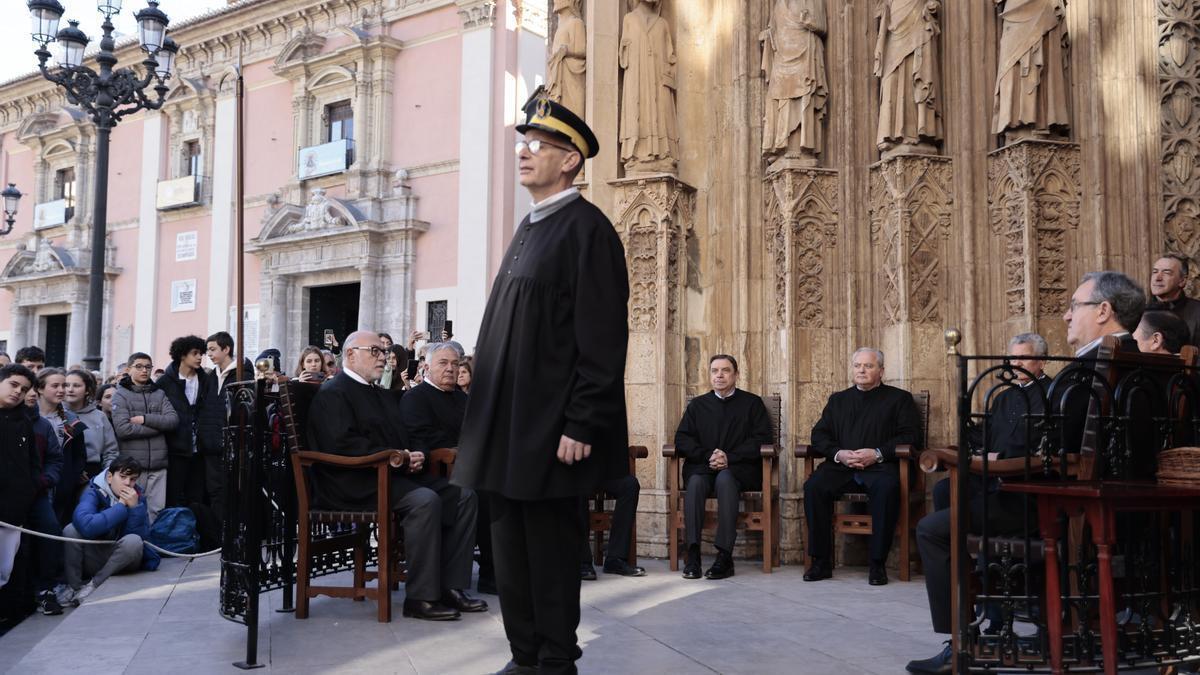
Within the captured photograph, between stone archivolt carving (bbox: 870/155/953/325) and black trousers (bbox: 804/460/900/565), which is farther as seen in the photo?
stone archivolt carving (bbox: 870/155/953/325)

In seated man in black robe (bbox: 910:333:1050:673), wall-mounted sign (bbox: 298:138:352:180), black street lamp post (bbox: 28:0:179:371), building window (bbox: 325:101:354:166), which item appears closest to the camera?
seated man in black robe (bbox: 910:333:1050:673)

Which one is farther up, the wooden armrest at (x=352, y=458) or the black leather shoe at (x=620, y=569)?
the wooden armrest at (x=352, y=458)

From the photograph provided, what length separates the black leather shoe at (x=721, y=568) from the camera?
6480 mm

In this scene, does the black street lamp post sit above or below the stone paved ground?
above

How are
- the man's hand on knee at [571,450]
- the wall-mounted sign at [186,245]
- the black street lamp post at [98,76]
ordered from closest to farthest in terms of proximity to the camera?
1. the man's hand on knee at [571,450]
2. the black street lamp post at [98,76]
3. the wall-mounted sign at [186,245]

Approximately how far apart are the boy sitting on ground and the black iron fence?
495 centimetres

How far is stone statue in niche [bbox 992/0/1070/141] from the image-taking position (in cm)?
648

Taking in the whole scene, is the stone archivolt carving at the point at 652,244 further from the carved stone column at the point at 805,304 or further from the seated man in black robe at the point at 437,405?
the seated man in black robe at the point at 437,405

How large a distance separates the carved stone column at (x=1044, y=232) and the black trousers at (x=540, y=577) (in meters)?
4.01

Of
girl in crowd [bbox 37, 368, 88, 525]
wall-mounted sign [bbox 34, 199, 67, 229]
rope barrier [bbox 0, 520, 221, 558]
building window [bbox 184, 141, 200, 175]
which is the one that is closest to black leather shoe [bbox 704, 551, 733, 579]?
rope barrier [bbox 0, 520, 221, 558]

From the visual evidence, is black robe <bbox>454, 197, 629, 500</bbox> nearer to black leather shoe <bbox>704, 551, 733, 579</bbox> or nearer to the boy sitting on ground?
black leather shoe <bbox>704, 551, 733, 579</bbox>

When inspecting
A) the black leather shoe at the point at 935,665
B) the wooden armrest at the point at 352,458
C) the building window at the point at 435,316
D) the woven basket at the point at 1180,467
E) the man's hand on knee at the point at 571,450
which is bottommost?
the black leather shoe at the point at 935,665

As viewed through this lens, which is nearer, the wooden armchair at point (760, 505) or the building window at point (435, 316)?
the wooden armchair at point (760, 505)

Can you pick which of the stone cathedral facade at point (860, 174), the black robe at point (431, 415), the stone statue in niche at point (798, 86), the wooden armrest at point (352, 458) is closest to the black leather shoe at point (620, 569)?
the stone cathedral facade at point (860, 174)
